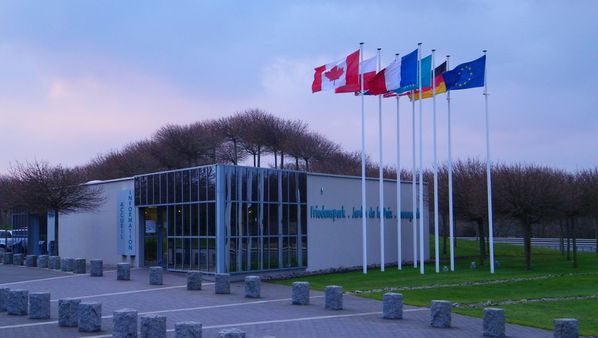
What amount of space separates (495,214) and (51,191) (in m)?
21.5

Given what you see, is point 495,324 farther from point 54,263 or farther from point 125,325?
point 54,263

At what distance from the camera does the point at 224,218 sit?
30.3m

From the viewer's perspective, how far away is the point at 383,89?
1310 inches

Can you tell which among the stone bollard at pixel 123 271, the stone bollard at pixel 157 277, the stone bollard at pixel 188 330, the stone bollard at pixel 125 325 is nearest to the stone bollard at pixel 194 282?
the stone bollard at pixel 157 277

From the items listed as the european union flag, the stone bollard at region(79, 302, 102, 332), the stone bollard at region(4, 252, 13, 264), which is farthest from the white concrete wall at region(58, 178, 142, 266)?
the stone bollard at region(79, 302, 102, 332)

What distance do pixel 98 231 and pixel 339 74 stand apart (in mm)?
15048

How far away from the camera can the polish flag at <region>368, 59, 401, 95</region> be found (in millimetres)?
32750

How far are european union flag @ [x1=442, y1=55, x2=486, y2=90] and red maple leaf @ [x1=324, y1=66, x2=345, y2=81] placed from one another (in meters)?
4.46

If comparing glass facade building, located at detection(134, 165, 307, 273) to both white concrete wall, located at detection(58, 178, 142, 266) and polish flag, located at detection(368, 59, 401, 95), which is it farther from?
polish flag, located at detection(368, 59, 401, 95)

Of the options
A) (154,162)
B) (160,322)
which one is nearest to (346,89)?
(160,322)

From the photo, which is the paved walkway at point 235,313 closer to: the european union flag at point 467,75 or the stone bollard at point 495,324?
the stone bollard at point 495,324

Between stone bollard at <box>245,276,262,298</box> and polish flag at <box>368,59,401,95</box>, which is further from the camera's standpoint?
polish flag at <box>368,59,401,95</box>

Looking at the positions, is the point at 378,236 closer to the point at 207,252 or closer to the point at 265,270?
the point at 265,270

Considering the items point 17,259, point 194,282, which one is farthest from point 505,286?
A: point 17,259
